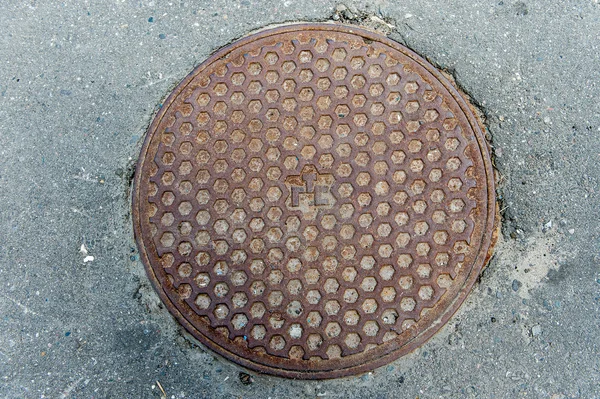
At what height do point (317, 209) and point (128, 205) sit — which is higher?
point (317, 209)

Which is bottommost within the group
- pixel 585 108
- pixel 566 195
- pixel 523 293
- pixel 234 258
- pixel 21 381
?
pixel 21 381

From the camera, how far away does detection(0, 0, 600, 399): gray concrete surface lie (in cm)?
200

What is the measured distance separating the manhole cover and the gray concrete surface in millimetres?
114

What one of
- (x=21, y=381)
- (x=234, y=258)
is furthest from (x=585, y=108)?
(x=21, y=381)

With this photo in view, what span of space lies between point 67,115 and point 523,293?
222 cm

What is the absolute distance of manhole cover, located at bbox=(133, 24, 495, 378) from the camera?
1979mm

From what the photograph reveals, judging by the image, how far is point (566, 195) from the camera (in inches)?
81.7

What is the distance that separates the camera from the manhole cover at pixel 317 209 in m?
1.98

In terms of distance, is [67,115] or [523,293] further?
[67,115]

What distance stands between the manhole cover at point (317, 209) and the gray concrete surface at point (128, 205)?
0.37 ft

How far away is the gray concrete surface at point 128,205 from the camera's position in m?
2.00

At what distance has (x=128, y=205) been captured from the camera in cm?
210

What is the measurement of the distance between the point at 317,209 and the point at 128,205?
859 mm

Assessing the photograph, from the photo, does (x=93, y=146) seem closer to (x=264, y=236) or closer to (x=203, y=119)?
(x=203, y=119)
